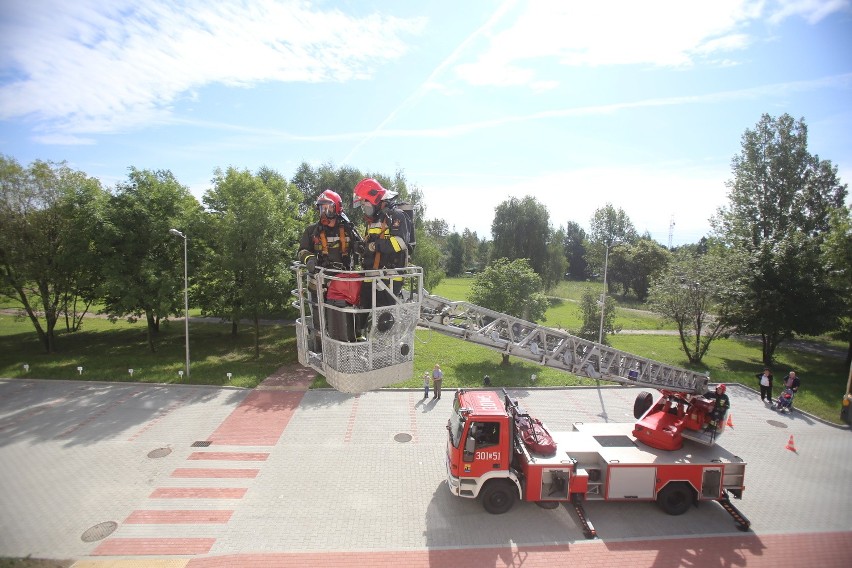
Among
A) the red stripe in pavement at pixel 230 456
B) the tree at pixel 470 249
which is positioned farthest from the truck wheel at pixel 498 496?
the tree at pixel 470 249

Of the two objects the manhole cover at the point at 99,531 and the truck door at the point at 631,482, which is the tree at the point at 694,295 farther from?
the manhole cover at the point at 99,531

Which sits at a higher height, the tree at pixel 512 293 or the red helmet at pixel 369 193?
the red helmet at pixel 369 193

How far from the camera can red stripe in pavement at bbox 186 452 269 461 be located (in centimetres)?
1338

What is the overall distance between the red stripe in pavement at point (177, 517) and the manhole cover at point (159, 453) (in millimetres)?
3035

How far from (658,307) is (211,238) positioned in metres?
27.0

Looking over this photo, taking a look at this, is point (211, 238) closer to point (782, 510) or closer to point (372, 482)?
point (372, 482)

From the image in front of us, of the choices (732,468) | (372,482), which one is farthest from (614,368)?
(372,482)

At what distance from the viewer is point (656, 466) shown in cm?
1076

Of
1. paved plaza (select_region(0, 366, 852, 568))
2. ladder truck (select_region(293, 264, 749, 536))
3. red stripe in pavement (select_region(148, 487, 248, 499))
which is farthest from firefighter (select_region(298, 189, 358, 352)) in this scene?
red stripe in pavement (select_region(148, 487, 248, 499))

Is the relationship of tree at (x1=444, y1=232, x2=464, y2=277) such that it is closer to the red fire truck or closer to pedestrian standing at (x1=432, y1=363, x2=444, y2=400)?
pedestrian standing at (x1=432, y1=363, x2=444, y2=400)

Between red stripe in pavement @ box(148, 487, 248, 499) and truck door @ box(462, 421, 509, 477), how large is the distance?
20.7 ft

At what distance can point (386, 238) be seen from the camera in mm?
7363

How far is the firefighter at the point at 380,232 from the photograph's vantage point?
24.2ft

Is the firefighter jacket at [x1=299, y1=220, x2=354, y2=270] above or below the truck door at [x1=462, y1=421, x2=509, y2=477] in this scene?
above
